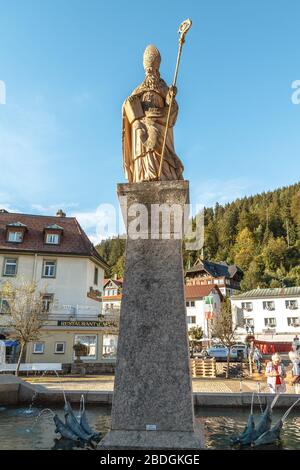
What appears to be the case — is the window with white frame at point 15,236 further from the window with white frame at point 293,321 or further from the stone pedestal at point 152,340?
the window with white frame at point 293,321

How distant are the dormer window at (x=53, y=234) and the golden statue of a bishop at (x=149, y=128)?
103 ft

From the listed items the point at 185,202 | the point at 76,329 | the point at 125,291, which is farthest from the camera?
the point at 76,329

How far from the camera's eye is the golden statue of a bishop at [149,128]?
5.57m

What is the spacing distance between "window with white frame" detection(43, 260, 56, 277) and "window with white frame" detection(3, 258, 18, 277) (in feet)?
8.66

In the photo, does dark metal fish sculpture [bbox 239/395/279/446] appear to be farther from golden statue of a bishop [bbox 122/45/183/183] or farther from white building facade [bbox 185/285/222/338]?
white building facade [bbox 185/285/222/338]

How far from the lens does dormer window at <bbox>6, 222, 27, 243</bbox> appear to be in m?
35.6

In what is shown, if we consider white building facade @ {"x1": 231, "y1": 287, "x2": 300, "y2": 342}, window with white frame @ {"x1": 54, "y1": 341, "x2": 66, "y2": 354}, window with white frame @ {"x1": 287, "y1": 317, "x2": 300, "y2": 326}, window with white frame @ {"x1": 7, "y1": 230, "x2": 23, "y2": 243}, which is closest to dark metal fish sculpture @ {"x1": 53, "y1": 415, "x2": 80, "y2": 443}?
window with white frame @ {"x1": 54, "y1": 341, "x2": 66, "y2": 354}

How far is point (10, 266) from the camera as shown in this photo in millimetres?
34469

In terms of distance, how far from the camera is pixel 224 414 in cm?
789

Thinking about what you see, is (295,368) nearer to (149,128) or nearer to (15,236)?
(149,128)
